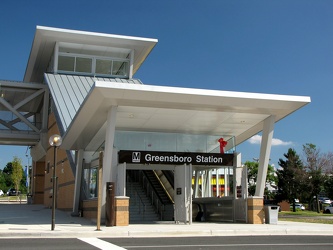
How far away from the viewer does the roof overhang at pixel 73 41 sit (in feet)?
116

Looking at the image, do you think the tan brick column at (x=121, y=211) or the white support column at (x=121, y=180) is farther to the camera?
the white support column at (x=121, y=180)

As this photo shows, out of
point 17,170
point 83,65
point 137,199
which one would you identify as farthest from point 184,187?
point 17,170

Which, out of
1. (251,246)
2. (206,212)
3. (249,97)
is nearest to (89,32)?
(206,212)

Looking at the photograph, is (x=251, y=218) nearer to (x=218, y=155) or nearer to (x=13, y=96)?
(x=218, y=155)

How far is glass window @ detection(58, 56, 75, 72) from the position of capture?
37.2 m

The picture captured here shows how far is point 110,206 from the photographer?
A: 695 inches

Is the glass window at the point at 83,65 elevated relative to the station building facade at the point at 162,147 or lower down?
elevated

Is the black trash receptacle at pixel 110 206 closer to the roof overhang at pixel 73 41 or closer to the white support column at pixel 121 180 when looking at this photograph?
the white support column at pixel 121 180

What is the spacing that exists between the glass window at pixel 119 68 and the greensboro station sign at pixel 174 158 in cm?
2036

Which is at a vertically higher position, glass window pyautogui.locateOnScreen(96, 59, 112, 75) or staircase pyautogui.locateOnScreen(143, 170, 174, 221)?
glass window pyautogui.locateOnScreen(96, 59, 112, 75)

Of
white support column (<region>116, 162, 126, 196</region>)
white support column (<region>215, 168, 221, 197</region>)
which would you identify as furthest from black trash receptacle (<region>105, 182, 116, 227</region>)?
white support column (<region>215, 168, 221, 197</region>)

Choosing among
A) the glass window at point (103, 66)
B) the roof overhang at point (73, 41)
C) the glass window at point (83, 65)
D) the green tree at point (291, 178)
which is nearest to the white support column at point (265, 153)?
the roof overhang at point (73, 41)

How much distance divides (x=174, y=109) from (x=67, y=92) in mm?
15803

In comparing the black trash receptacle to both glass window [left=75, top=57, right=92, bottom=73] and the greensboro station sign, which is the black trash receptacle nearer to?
the greensboro station sign
